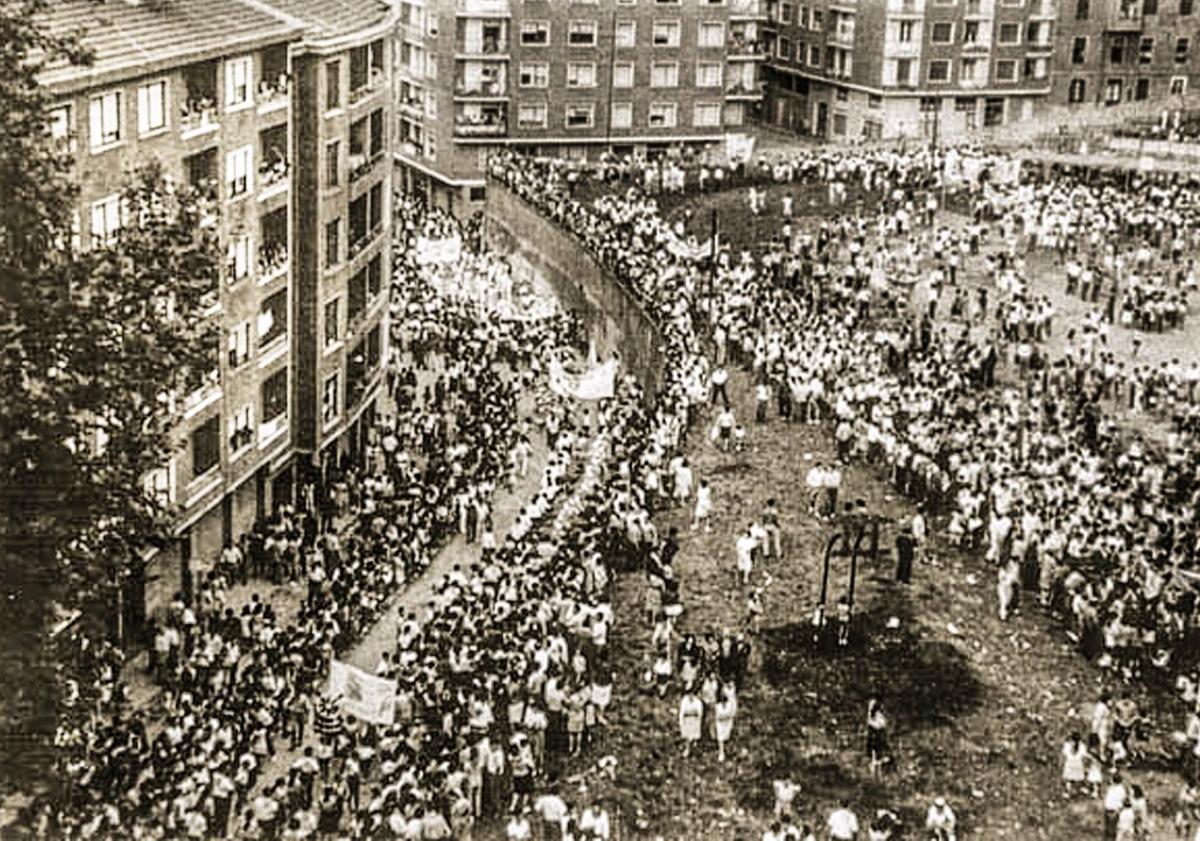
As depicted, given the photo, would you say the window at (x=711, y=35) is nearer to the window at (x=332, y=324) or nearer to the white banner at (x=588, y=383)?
the white banner at (x=588, y=383)

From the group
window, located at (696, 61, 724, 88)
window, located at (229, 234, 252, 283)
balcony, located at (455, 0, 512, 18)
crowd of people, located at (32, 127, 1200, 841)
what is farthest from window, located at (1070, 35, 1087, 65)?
window, located at (229, 234, 252, 283)

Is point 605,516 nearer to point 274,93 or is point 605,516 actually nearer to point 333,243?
point 333,243

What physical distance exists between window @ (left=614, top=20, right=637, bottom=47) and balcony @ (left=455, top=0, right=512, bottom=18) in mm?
7121

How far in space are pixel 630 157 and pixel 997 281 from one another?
3498cm

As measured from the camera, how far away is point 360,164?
5841 cm

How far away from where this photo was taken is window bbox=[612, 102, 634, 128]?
104 metres

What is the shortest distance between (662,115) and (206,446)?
61.5m

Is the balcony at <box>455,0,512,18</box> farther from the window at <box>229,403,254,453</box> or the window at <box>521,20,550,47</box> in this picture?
the window at <box>229,403,254,453</box>

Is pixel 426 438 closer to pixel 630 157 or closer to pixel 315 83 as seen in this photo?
pixel 315 83

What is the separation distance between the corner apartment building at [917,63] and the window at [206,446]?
66194 mm

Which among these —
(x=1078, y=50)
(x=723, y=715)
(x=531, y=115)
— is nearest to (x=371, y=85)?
(x=723, y=715)

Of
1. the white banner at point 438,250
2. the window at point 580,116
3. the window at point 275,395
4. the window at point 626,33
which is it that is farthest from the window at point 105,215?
the window at point 626,33

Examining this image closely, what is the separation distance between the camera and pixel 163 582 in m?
45.9

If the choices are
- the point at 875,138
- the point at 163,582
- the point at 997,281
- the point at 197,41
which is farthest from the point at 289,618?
the point at 875,138
